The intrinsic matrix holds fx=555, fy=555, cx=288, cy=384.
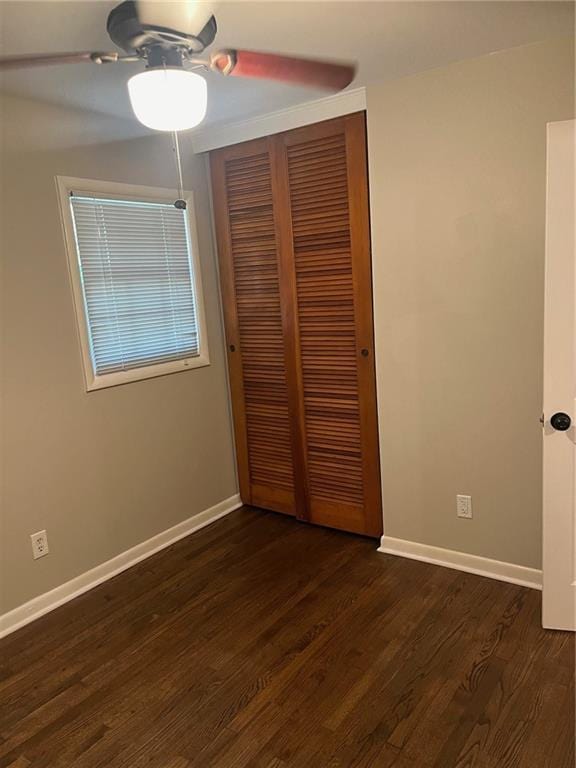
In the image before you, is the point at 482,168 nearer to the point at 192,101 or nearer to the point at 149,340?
the point at 192,101

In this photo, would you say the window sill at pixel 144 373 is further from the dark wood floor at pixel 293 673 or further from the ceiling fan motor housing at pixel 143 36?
the ceiling fan motor housing at pixel 143 36

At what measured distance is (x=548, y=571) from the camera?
7.30ft

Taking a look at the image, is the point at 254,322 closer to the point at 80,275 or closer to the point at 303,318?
the point at 303,318

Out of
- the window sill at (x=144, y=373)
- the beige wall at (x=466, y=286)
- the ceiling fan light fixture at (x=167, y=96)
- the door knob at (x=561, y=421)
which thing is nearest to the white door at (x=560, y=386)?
the door knob at (x=561, y=421)

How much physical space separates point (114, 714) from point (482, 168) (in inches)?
103

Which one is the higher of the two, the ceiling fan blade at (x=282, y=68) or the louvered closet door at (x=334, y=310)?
the ceiling fan blade at (x=282, y=68)

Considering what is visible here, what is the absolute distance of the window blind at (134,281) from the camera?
9.22 feet

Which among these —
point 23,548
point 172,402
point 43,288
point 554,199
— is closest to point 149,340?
point 172,402

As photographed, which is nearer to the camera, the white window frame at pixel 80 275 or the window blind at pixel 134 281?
the white window frame at pixel 80 275

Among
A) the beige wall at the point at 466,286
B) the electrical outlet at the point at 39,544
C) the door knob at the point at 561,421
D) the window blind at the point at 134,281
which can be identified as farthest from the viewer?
the window blind at the point at 134,281

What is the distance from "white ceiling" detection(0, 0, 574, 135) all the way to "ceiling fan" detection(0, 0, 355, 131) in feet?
0.65

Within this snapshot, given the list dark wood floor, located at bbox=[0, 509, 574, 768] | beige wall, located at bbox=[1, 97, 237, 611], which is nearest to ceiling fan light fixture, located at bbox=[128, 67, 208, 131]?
beige wall, located at bbox=[1, 97, 237, 611]

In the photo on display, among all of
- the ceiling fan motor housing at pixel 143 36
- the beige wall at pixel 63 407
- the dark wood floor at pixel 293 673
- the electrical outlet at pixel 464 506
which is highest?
the ceiling fan motor housing at pixel 143 36

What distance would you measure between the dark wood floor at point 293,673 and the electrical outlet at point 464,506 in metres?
0.30
